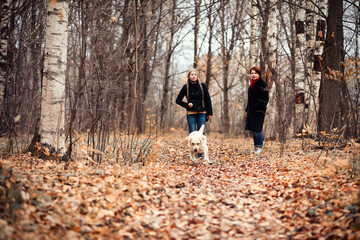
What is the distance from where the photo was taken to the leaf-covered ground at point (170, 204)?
3053 millimetres

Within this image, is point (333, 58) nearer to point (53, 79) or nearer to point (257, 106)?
point (257, 106)

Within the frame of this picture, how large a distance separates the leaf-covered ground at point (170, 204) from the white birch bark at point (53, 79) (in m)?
0.62

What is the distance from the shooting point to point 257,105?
25.4ft

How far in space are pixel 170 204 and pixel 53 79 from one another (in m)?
3.40

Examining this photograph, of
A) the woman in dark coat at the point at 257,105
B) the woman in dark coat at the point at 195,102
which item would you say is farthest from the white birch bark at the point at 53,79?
the woman in dark coat at the point at 257,105

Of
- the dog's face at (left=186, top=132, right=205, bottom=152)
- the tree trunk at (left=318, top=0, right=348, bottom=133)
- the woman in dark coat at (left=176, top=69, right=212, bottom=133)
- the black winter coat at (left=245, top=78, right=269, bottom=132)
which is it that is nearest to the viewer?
the dog's face at (left=186, top=132, right=205, bottom=152)

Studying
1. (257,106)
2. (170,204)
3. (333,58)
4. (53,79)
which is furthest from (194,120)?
(333,58)

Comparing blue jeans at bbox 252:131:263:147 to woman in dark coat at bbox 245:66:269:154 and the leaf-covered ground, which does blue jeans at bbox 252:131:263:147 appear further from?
the leaf-covered ground

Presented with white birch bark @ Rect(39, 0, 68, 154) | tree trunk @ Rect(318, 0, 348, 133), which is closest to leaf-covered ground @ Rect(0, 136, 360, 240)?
white birch bark @ Rect(39, 0, 68, 154)

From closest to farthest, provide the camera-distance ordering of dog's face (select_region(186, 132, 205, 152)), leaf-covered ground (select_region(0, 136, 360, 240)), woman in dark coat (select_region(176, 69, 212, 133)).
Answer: leaf-covered ground (select_region(0, 136, 360, 240)) < dog's face (select_region(186, 132, 205, 152)) < woman in dark coat (select_region(176, 69, 212, 133))

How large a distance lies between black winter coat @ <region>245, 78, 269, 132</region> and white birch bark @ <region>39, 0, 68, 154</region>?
496 cm

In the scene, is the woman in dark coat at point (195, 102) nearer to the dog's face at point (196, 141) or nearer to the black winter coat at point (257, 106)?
the dog's face at point (196, 141)

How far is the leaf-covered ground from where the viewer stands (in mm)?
3053

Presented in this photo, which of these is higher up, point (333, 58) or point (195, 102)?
point (333, 58)
